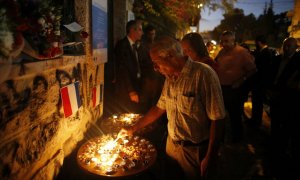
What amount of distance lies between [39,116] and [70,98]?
24.2 inches

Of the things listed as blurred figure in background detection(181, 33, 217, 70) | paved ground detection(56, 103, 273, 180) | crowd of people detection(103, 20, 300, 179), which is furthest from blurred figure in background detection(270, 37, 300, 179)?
blurred figure in background detection(181, 33, 217, 70)

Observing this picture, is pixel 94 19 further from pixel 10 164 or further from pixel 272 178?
pixel 272 178

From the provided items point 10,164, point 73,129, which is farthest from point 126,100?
point 10,164

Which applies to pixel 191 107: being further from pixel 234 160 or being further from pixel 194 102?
pixel 234 160

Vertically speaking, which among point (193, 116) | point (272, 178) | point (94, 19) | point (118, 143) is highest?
point (94, 19)

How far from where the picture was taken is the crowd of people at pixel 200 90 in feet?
8.23

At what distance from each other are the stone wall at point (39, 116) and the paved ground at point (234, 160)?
0.19 meters

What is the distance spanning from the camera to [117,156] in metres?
2.70

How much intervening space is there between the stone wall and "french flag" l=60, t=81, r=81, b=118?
55mm

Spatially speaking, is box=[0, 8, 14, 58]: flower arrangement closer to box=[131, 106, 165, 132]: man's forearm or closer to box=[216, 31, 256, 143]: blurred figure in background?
box=[131, 106, 165, 132]: man's forearm

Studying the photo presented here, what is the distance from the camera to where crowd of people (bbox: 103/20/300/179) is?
251cm

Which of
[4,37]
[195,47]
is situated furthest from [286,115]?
[4,37]

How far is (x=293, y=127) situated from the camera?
505cm

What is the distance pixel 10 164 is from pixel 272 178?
420 cm
